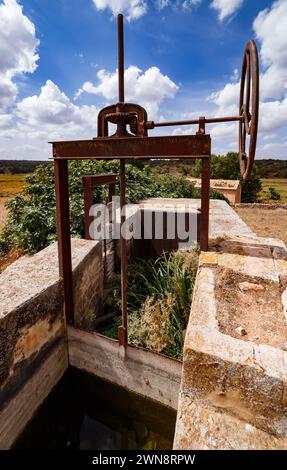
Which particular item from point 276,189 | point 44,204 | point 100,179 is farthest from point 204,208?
point 276,189

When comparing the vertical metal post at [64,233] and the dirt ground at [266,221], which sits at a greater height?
the vertical metal post at [64,233]

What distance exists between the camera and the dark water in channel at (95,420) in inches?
120

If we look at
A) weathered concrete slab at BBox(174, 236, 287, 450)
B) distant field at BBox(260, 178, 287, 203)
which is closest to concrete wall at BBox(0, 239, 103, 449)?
weathered concrete slab at BBox(174, 236, 287, 450)

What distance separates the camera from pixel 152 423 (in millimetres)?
3318

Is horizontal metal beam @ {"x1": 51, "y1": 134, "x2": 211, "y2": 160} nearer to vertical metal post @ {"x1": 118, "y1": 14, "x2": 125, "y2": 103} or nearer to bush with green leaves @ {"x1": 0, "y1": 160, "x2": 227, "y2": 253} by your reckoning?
vertical metal post @ {"x1": 118, "y1": 14, "x2": 125, "y2": 103}

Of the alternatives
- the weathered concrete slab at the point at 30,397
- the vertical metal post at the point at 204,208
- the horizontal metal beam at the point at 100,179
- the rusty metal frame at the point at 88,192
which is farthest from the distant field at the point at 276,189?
the weathered concrete slab at the point at 30,397

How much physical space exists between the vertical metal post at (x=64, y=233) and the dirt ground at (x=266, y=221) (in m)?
7.39

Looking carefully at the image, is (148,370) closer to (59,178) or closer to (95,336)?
(95,336)

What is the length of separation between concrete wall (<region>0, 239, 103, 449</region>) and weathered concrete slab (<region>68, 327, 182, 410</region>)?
0.70ft

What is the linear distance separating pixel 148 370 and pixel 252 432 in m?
2.11

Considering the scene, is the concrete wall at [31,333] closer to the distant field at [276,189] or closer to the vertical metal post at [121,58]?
the vertical metal post at [121,58]

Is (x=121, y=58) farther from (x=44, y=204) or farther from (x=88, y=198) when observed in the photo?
(x=44, y=204)

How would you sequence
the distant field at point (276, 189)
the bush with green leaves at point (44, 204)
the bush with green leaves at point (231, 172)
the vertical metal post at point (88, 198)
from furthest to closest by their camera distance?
the distant field at point (276, 189)
the bush with green leaves at point (231, 172)
the bush with green leaves at point (44, 204)
the vertical metal post at point (88, 198)
